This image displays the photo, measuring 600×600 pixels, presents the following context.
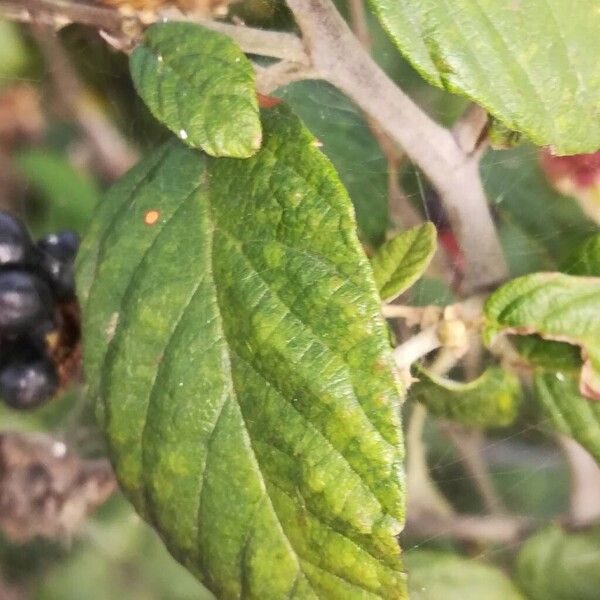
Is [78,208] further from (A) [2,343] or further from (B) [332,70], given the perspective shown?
(B) [332,70]

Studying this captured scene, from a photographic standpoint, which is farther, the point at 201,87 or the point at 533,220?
the point at 533,220

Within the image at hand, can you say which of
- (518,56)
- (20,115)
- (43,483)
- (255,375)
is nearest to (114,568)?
(43,483)

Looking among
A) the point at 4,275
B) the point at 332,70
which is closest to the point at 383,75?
the point at 332,70

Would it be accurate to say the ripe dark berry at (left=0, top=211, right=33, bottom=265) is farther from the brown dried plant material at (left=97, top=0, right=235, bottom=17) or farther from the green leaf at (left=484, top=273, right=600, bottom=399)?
the green leaf at (left=484, top=273, right=600, bottom=399)

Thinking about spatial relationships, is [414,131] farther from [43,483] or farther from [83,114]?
[43,483]

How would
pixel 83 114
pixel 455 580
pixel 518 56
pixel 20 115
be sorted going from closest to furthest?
1. pixel 518 56
2. pixel 455 580
3. pixel 83 114
4. pixel 20 115
